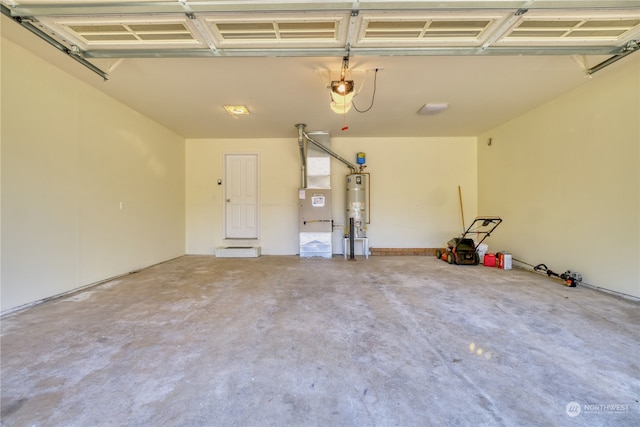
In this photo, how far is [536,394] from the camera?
147 cm

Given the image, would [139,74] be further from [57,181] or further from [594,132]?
[594,132]

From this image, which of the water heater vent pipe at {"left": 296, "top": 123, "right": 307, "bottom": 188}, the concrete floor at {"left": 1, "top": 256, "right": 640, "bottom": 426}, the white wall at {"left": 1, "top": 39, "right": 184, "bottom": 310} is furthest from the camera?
the water heater vent pipe at {"left": 296, "top": 123, "right": 307, "bottom": 188}

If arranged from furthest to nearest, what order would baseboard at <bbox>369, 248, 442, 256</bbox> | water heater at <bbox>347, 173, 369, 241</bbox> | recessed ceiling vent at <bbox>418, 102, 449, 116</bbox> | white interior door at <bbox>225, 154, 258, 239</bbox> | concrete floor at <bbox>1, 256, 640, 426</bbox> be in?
white interior door at <bbox>225, 154, 258, 239</bbox>
baseboard at <bbox>369, 248, 442, 256</bbox>
water heater at <bbox>347, 173, 369, 241</bbox>
recessed ceiling vent at <bbox>418, 102, 449, 116</bbox>
concrete floor at <bbox>1, 256, 640, 426</bbox>

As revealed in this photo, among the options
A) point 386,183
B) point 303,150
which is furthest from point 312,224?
point 386,183

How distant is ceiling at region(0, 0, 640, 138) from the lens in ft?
6.00

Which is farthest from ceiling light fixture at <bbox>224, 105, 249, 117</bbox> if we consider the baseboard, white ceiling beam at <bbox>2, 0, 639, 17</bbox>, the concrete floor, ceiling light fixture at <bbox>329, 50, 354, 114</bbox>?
the baseboard

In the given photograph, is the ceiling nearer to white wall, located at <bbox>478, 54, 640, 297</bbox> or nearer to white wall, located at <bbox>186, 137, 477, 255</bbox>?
white wall, located at <bbox>478, 54, 640, 297</bbox>

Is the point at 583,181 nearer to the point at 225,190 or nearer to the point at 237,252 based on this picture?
the point at 237,252

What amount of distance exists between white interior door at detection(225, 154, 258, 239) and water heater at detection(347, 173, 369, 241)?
87.9 inches

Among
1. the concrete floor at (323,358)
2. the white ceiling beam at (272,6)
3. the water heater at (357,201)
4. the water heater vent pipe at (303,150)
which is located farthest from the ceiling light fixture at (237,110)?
the concrete floor at (323,358)

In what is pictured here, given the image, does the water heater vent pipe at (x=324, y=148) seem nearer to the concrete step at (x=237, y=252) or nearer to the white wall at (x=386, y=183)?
the white wall at (x=386, y=183)

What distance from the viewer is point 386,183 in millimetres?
5992

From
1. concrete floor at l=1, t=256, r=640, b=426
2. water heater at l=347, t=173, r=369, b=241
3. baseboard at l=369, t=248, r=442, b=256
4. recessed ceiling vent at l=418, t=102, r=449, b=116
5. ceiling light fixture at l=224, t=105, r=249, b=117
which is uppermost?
ceiling light fixture at l=224, t=105, r=249, b=117

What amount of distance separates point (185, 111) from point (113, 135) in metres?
1.11
